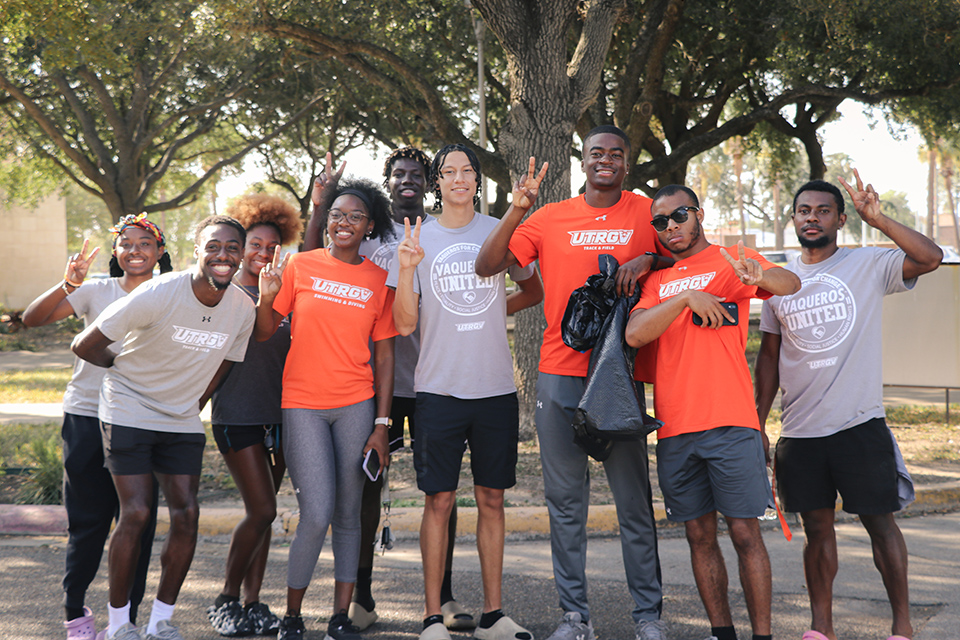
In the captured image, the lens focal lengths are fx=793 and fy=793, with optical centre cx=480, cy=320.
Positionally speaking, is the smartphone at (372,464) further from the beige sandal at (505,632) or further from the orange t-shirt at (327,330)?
the beige sandal at (505,632)

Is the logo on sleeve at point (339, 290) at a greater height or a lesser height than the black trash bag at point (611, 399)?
greater

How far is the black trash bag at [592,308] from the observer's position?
3.73 m

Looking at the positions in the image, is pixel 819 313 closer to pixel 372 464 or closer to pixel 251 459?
pixel 372 464

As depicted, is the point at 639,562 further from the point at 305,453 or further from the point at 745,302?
the point at 305,453

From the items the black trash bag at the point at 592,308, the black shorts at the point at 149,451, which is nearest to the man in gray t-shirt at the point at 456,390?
the black trash bag at the point at 592,308

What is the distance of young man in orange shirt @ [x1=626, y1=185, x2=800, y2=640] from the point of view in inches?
136

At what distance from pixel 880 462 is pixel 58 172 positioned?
25442mm

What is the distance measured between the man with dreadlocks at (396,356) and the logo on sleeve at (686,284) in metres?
1.26

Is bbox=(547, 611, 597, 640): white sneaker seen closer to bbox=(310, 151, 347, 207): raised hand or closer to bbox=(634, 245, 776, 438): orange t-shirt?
bbox=(634, 245, 776, 438): orange t-shirt

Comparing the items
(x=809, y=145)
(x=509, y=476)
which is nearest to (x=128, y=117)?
(x=809, y=145)

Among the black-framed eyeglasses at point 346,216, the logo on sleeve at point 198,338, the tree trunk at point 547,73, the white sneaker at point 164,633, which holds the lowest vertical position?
the white sneaker at point 164,633

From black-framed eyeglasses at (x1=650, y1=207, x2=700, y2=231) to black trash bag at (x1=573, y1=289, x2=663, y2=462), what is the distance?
1.23 ft

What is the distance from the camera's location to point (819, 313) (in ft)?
12.2

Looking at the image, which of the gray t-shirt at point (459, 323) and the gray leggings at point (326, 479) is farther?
the gray t-shirt at point (459, 323)
